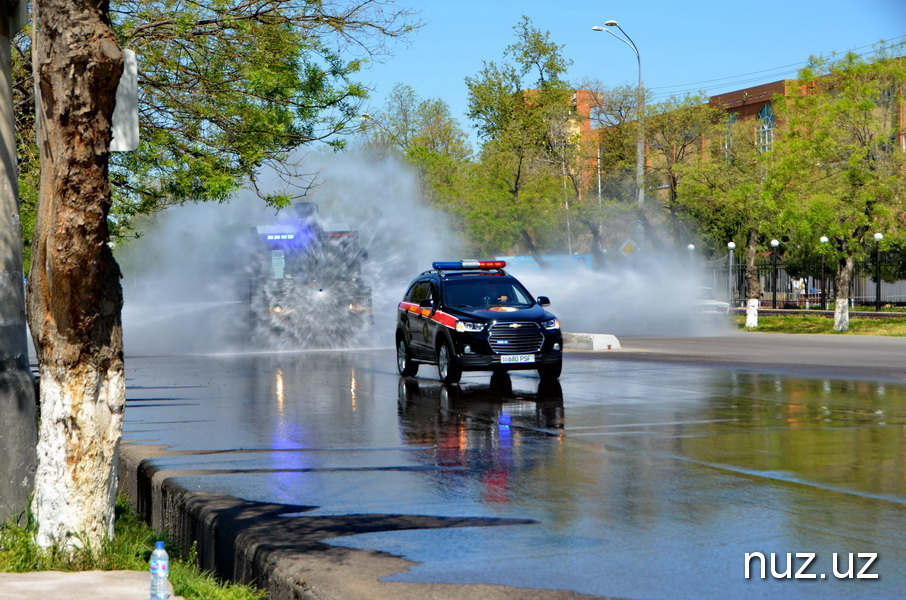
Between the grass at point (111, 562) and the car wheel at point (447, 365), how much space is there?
10766mm

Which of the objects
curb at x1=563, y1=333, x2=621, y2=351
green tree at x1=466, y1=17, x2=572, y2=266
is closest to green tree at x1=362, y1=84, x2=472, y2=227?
green tree at x1=466, y1=17, x2=572, y2=266

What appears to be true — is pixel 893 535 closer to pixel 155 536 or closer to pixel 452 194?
pixel 155 536

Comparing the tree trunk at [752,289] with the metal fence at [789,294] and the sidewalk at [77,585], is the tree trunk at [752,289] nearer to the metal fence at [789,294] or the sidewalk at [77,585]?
the metal fence at [789,294]

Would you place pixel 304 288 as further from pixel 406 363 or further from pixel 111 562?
pixel 111 562

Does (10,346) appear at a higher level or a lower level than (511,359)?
higher

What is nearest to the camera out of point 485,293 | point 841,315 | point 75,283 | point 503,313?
point 75,283

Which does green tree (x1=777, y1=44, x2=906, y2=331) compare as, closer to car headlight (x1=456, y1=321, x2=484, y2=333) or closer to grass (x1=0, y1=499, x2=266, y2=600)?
car headlight (x1=456, y1=321, x2=484, y2=333)

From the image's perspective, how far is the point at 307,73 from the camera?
15273mm

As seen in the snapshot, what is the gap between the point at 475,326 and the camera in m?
17.7

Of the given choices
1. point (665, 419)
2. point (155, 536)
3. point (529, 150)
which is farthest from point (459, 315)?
point (529, 150)

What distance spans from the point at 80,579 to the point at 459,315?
1240 centimetres

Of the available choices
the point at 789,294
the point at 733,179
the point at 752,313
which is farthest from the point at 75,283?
the point at 789,294

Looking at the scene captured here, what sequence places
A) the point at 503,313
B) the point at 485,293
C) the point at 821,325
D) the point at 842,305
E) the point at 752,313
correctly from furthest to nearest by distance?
the point at 752,313
the point at 821,325
the point at 842,305
the point at 485,293
the point at 503,313

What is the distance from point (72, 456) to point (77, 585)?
2.94ft
